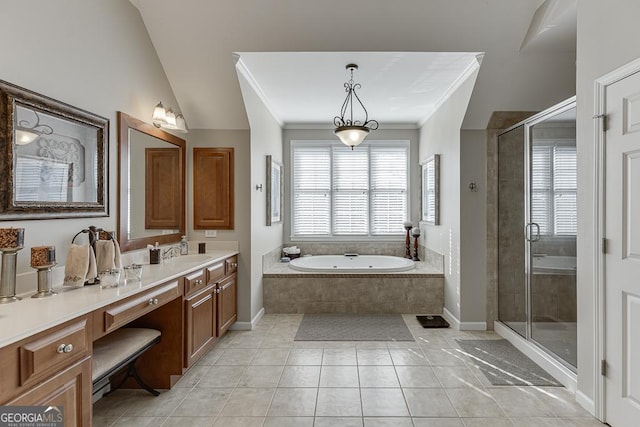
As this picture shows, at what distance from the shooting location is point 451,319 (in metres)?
3.98

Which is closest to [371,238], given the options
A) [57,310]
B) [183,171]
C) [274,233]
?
[274,233]

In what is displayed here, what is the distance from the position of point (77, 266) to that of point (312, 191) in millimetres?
4059

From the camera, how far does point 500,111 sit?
362 cm

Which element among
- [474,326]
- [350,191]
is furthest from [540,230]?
[350,191]

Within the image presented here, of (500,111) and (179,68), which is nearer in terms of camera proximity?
(179,68)

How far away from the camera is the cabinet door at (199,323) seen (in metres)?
2.65

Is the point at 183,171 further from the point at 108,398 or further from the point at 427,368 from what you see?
the point at 427,368

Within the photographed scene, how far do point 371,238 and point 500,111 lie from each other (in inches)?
108

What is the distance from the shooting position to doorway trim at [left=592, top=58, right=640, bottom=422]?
2121mm

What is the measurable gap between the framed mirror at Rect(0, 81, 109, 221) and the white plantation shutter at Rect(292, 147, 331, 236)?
3431 mm

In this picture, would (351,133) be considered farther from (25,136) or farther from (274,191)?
(25,136)

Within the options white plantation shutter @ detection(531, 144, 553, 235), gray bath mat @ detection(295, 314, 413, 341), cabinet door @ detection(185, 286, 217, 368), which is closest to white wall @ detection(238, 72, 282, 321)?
gray bath mat @ detection(295, 314, 413, 341)

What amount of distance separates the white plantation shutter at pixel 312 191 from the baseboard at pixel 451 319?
2239 mm

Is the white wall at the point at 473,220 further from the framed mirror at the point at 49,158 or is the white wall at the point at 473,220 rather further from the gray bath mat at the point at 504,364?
the framed mirror at the point at 49,158
